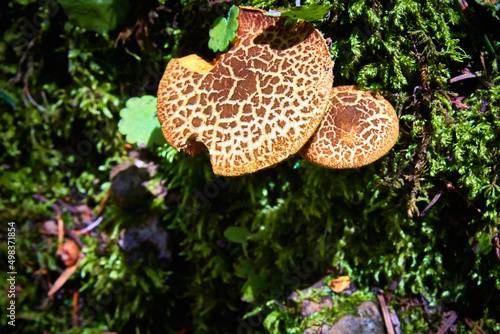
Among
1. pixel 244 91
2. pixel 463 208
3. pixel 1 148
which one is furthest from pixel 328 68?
pixel 1 148

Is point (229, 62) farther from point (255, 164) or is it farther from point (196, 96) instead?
point (255, 164)

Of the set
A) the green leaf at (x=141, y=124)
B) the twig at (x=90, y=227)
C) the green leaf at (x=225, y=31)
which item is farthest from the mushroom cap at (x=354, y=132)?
the twig at (x=90, y=227)

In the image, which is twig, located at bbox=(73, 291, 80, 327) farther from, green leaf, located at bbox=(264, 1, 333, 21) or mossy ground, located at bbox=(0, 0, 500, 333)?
green leaf, located at bbox=(264, 1, 333, 21)

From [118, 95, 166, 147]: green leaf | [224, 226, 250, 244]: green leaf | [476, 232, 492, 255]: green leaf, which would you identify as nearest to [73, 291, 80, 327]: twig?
[224, 226, 250, 244]: green leaf

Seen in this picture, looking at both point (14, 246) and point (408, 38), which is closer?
point (408, 38)

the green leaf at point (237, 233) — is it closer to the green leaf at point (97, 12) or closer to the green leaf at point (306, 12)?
the green leaf at point (306, 12)

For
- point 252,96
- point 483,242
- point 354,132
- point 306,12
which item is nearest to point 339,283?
point 483,242
